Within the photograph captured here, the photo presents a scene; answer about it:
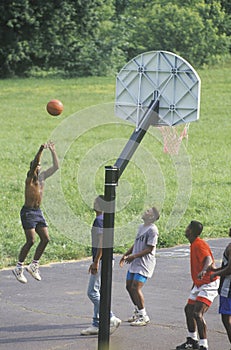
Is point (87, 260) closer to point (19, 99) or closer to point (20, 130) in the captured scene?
point (20, 130)

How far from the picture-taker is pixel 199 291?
33.3 feet

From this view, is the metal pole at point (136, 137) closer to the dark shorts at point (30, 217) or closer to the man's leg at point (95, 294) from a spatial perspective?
the man's leg at point (95, 294)

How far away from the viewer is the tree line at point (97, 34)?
42000mm

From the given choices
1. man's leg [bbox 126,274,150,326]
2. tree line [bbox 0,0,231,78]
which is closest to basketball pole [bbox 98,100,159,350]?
man's leg [bbox 126,274,150,326]

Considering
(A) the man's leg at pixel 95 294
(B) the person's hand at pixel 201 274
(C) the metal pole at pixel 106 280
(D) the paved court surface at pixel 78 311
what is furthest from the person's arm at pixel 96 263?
(C) the metal pole at pixel 106 280

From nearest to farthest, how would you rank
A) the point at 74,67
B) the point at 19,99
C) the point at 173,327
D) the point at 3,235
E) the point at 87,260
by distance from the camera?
1. the point at 173,327
2. the point at 87,260
3. the point at 3,235
4. the point at 19,99
5. the point at 74,67

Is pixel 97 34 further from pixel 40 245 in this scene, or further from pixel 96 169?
pixel 40 245

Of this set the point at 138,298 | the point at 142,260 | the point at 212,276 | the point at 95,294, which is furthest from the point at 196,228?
the point at 95,294

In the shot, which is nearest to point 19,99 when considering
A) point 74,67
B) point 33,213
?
point 74,67

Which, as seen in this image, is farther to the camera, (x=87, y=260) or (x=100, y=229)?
(x=87, y=260)

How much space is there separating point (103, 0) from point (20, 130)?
17141 mm

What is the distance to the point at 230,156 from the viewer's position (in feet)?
93.4

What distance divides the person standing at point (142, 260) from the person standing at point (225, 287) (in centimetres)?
128

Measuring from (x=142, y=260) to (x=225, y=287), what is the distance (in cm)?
151
